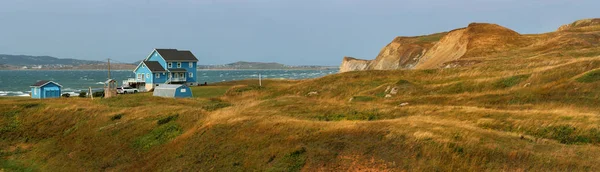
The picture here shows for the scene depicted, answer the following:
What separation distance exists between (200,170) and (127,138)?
9201 mm

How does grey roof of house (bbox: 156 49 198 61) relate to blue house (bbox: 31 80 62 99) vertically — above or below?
above

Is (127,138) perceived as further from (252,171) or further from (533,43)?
(533,43)

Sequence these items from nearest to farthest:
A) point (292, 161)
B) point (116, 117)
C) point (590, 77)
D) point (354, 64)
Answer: point (292, 161)
point (590, 77)
point (116, 117)
point (354, 64)

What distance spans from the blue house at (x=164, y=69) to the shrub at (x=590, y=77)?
229 ft

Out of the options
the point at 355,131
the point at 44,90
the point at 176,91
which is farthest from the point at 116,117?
the point at 44,90

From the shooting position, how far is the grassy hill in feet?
49.4

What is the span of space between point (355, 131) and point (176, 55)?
77.0 meters

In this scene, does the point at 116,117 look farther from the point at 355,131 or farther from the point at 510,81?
the point at 510,81

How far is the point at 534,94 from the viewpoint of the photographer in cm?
2741

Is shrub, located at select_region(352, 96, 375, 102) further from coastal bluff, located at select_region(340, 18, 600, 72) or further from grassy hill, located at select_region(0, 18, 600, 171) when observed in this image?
coastal bluff, located at select_region(340, 18, 600, 72)

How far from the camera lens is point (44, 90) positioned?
67188mm

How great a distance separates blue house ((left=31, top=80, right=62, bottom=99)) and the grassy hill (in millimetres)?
33479

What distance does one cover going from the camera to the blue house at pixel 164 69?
277 feet

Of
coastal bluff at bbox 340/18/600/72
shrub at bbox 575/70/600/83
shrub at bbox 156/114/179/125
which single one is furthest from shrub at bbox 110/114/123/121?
coastal bluff at bbox 340/18/600/72
